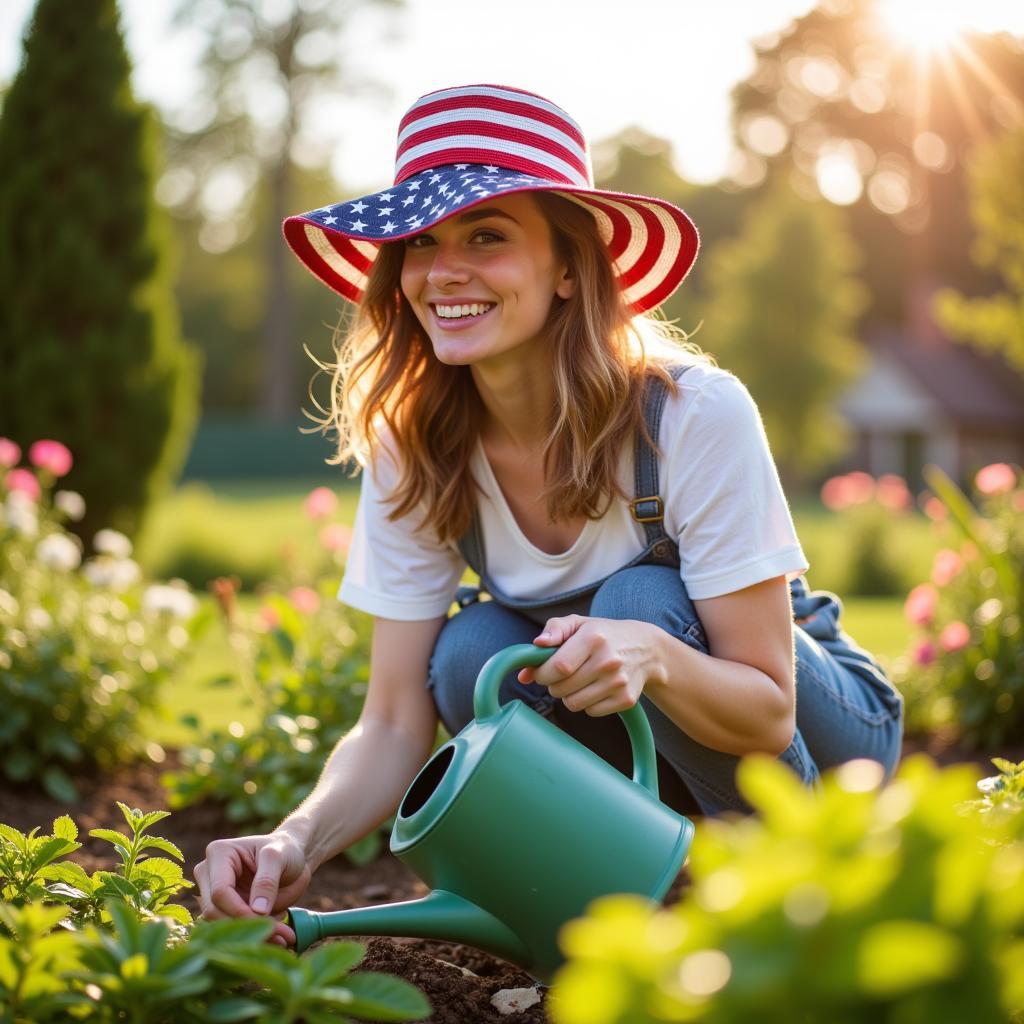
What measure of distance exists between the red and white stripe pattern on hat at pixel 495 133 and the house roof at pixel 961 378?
28124mm

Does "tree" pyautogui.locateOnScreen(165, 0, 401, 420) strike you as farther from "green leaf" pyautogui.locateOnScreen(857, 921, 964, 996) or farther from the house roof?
"green leaf" pyautogui.locateOnScreen(857, 921, 964, 996)

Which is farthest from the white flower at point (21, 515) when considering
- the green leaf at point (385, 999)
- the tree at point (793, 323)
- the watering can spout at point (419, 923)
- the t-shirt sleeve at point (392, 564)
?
the tree at point (793, 323)

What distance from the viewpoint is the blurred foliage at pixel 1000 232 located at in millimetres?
7141

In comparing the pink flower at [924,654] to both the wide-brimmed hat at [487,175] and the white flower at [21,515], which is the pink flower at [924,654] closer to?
the wide-brimmed hat at [487,175]

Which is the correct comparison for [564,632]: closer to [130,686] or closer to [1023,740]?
[130,686]

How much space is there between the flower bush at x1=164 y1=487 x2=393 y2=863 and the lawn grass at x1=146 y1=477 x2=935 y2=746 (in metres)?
0.18

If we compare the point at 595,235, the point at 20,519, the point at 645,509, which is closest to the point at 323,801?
the point at 645,509

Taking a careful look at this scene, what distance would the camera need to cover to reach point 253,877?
1.57 m

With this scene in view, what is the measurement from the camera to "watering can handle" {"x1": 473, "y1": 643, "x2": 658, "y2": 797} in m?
1.41

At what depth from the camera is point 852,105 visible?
3278 centimetres

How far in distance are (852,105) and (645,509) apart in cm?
3376

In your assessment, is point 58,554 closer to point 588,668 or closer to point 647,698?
point 647,698

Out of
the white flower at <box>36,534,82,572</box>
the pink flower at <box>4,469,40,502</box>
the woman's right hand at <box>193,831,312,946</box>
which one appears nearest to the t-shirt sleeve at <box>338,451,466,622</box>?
the woman's right hand at <box>193,831,312,946</box>

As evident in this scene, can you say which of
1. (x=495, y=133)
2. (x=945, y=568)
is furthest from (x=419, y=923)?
(x=945, y=568)
